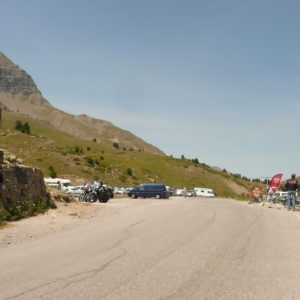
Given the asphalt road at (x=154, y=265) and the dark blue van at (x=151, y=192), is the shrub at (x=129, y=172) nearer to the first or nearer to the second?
the dark blue van at (x=151, y=192)

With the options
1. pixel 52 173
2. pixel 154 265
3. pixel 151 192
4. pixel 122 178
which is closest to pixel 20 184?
pixel 154 265

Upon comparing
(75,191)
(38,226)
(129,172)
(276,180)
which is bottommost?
(75,191)

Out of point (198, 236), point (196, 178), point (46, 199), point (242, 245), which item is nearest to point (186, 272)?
point (242, 245)

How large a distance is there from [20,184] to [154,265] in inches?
409

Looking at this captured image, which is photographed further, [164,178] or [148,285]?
[164,178]

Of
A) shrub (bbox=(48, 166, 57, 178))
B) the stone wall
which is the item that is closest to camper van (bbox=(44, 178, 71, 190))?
shrub (bbox=(48, 166, 57, 178))

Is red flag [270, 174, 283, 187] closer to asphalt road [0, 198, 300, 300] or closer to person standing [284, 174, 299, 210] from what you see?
person standing [284, 174, 299, 210]

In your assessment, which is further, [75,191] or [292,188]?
[75,191]

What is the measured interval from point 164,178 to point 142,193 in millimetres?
81409

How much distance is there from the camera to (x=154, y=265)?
729 cm

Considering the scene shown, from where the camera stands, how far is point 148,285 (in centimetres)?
595

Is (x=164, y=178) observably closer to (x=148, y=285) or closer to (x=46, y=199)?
(x=46, y=199)

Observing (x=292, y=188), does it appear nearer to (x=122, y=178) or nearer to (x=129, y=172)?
(x=122, y=178)

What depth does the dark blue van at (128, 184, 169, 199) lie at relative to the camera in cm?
4633
